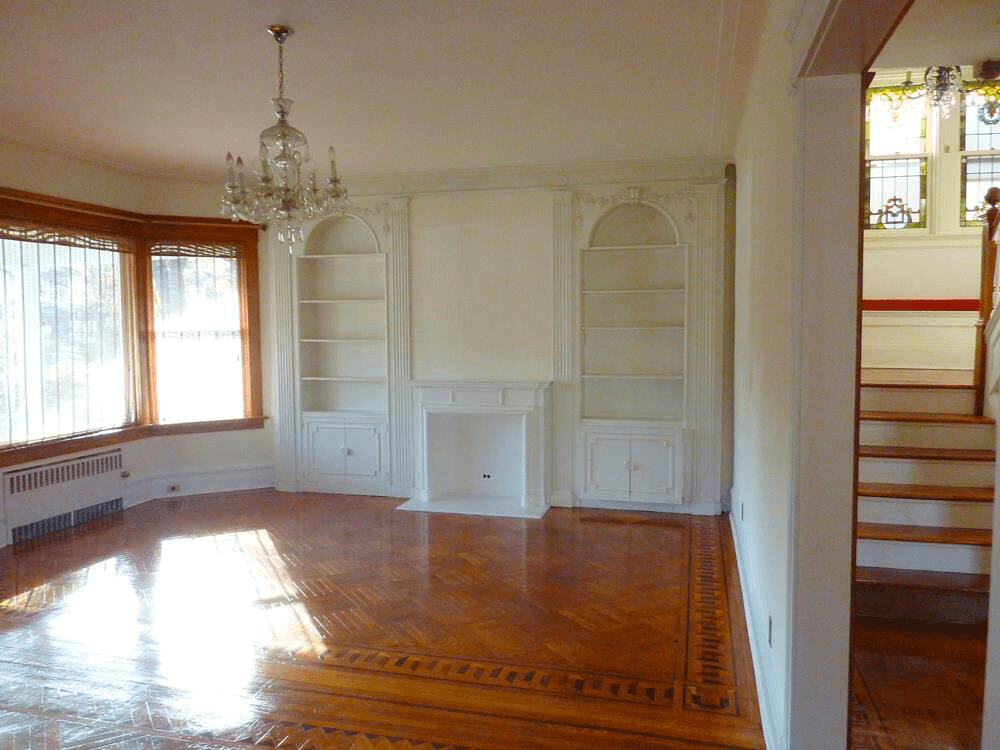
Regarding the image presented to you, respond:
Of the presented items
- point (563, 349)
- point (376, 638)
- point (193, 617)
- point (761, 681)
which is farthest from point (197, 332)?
point (761, 681)

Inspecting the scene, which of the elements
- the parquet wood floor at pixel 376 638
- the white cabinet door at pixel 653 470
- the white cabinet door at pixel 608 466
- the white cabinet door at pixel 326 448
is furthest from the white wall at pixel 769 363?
the white cabinet door at pixel 326 448

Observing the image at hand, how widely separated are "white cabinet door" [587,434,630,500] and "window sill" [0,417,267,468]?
301cm

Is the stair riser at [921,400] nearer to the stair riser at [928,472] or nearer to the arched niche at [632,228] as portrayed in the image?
the stair riser at [928,472]

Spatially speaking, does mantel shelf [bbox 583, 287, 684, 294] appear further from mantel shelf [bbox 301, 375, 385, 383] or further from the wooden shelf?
mantel shelf [bbox 301, 375, 385, 383]

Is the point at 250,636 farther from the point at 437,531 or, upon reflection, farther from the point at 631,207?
the point at 631,207

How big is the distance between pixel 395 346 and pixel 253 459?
5.72 feet

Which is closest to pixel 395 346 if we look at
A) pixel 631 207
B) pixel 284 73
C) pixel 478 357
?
pixel 478 357

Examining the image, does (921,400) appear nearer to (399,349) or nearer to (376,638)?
(376,638)

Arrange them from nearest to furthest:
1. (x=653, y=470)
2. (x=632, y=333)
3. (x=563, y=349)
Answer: (x=653, y=470) < (x=563, y=349) < (x=632, y=333)

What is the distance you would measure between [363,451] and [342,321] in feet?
3.95

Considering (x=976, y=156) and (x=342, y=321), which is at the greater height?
(x=976, y=156)

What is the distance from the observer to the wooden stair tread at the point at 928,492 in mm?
3748

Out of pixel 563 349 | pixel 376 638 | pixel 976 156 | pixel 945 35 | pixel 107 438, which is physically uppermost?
pixel 976 156

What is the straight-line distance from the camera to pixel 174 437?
21.7 feet
